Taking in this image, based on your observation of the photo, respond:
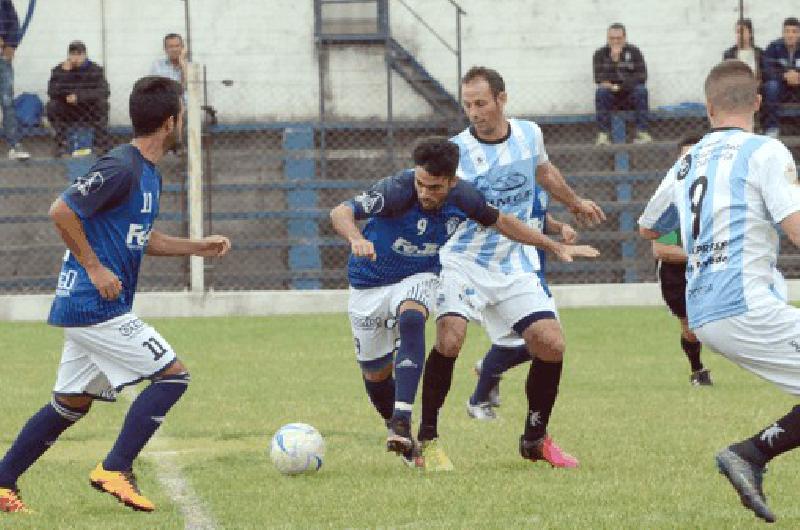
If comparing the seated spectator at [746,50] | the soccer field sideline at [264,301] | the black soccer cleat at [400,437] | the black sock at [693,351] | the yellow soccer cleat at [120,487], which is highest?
the seated spectator at [746,50]

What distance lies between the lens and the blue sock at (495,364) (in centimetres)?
1072

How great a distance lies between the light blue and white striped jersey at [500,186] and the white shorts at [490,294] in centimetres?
6

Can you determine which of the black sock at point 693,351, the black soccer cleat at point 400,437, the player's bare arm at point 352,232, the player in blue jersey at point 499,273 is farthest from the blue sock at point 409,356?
the black sock at point 693,351

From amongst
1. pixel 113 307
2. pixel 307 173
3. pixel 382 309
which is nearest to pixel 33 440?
pixel 113 307

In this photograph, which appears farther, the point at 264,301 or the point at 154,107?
the point at 264,301

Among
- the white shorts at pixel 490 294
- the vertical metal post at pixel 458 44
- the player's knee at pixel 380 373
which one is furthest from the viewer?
the vertical metal post at pixel 458 44

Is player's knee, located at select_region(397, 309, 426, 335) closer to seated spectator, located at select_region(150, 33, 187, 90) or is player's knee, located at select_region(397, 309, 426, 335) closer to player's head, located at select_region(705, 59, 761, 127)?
player's head, located at select_region(705, 59, 761, 127)

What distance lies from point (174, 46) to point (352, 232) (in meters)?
12.9

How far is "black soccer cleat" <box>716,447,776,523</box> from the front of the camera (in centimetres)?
636

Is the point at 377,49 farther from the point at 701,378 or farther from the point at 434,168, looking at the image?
the point at 434,168

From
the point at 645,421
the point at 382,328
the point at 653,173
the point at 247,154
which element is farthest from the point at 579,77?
the point at 382,328

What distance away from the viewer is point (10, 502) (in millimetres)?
7316

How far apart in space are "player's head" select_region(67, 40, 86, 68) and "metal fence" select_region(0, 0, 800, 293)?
949 mm

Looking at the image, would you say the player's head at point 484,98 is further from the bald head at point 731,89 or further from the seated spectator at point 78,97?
the seated spectator at point 78,97
